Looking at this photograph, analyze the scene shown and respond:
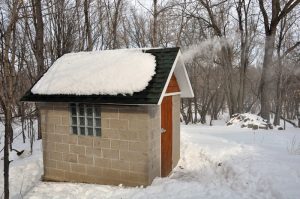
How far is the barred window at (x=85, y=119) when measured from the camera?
24.1 feet

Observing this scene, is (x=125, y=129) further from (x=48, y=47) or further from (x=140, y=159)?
(x=48, y=47)

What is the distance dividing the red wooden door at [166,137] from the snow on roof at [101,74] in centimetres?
115

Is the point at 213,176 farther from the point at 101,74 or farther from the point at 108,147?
the point at 101,74

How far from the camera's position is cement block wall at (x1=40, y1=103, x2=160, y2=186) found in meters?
6.88

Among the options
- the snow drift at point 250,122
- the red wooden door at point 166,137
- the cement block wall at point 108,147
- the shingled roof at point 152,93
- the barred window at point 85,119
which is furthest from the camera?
the snow drift at point 250,122

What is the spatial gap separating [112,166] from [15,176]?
3.01 metres

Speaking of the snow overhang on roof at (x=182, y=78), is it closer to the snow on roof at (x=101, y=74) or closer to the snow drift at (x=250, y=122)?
the snow on roof at (x=101, y=74)

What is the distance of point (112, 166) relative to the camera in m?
7.27

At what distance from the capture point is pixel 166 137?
802cm

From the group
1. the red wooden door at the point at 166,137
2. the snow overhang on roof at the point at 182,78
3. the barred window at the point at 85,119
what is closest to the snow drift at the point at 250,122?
the snow overhang on roof at the point at 182,78

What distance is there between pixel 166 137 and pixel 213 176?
153cm

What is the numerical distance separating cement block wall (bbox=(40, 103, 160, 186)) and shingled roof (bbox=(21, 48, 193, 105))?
0.34 meters

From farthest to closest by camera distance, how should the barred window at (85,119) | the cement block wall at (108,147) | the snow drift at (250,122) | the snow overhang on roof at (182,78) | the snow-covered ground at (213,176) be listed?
the snow drift at (250,122) < the snow overhang on roof at (182,78) < the barred window at (85,119) < the cement block wall at (108,147) < the snow-covered ground at (213,176)

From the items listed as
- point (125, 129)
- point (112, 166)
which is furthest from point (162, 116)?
point (112, 166)
